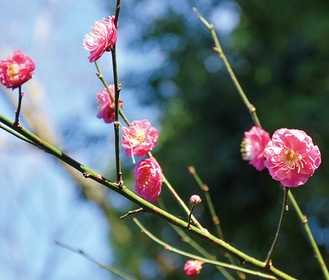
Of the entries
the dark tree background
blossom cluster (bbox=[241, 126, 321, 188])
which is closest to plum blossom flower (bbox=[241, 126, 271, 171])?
blossom cluster (bbox=[241, 126, 321, 188])

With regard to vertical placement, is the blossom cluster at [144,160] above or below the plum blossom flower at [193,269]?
above

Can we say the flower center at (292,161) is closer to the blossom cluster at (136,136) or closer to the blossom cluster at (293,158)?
the blossom cluster at (293,158)

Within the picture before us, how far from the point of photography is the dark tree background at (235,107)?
11.2 ft

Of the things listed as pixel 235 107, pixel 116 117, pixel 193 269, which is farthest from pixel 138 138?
pixel 235 107

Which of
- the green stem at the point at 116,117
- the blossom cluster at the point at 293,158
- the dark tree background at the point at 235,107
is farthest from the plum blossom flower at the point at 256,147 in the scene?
the dark tree background at the point at 235,107

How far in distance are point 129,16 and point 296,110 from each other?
62.1 inches

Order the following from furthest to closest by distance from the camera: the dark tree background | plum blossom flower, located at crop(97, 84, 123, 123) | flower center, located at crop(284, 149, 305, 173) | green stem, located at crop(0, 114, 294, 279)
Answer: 1. the dark tree background
2. plum blossom flower, located at crop(97, 84, 123, 123)
3. flower center, located at crop(284, 149, 305, 173)
4. green stem, located at crop(0, 114, 294, 279)

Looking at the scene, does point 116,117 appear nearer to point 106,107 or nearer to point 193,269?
point 106,107

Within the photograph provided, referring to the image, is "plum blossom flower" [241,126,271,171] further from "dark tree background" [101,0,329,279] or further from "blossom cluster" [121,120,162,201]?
"dark tree background" [101,0,329,279]

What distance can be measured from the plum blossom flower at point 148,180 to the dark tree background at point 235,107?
244 cm

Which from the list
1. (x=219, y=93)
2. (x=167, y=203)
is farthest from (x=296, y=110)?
(x=167, y=203)

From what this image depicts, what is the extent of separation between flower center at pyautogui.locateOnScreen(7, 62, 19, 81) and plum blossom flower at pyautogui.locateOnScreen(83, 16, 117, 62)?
0.09m

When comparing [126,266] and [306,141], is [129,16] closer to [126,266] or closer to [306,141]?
[126,266]

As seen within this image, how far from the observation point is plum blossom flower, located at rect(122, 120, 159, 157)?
2.81 feet
